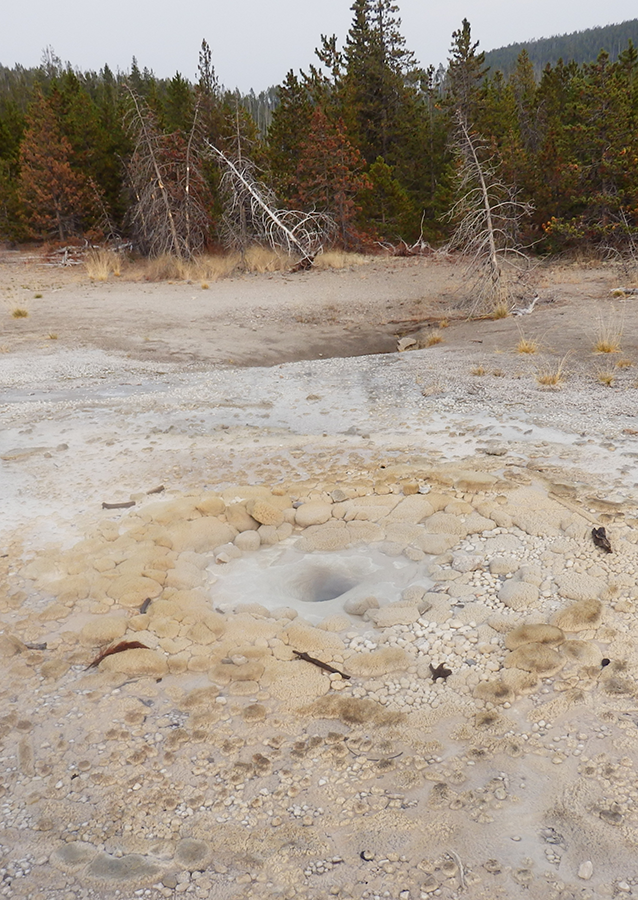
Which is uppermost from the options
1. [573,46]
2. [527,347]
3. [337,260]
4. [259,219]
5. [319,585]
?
[573,46]

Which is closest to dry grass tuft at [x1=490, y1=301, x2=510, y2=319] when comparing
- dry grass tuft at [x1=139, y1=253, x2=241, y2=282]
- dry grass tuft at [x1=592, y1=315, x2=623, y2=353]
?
dry grass tuft at [x1=592, y1=315, x2=623, y2=353]

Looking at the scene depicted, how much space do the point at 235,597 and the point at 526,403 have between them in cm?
352

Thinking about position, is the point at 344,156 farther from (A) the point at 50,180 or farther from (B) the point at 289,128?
(A) the point at 50,180

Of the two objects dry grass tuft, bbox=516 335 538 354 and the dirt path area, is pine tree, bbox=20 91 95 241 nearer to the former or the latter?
the dirt path area

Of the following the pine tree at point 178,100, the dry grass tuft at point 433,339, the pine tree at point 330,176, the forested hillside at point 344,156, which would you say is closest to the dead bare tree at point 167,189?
the forested hillside at point 344,156

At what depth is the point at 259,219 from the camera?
15727 millimetres

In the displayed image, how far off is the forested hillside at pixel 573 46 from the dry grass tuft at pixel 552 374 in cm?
8775

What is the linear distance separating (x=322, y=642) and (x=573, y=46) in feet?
349

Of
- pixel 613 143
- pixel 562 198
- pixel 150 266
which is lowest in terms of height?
pixel 150 266

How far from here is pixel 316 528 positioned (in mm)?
4012

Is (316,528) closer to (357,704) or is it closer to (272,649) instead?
(272,649)

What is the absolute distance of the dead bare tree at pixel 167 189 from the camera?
50.3 ft

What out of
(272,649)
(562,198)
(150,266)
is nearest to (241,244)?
(150,266)

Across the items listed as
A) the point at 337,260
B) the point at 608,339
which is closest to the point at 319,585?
the point at 608,339
